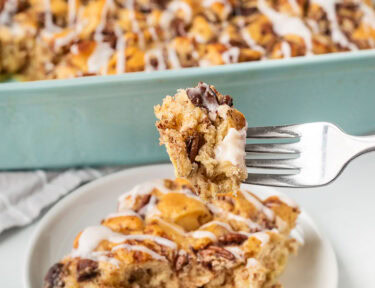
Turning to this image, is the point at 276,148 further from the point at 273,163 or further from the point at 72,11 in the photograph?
the point at 72,11

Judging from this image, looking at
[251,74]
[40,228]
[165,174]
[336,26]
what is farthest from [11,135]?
[336,26]

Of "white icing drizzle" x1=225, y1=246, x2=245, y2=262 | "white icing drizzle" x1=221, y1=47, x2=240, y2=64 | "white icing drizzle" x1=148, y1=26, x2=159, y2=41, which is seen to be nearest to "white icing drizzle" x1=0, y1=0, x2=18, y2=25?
"white icing drizzle" x1=148, y1=26, x2=159, y2=41

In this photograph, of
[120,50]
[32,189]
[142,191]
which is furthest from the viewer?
[120,50]

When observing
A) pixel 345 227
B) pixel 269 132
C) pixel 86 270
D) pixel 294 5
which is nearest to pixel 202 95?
pixel 269 132

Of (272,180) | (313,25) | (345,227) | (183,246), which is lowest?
(345,227)

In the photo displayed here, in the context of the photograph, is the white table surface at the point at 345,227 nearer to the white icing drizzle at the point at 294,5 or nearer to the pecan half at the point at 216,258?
the pecan half at the point at 216,258

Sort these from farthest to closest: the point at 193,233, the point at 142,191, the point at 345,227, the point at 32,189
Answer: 1. the point at 32,189
2. the point at 345,227
3. the point at 142,191
4. the point at 193,233
